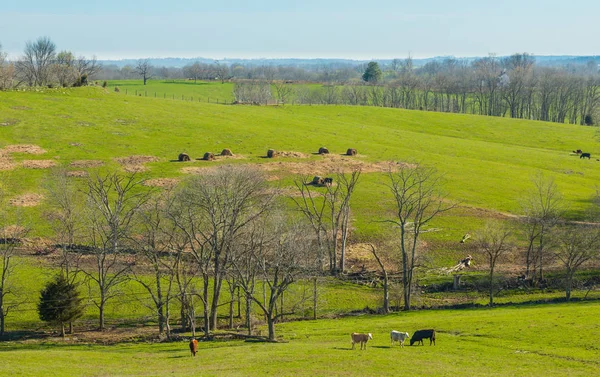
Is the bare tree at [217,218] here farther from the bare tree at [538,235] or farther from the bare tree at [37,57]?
the bare tree at [37,57]

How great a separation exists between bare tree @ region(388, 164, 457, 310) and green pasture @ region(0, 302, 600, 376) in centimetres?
1007

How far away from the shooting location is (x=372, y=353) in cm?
3606

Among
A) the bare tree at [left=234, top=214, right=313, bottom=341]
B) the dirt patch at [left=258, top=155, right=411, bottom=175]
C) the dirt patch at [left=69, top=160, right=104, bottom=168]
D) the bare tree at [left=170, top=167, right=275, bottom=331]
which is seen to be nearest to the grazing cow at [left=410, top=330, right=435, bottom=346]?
the bare tree at [left=234, top=214, right=313, bottom=341]

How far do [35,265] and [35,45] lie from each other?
156 metres

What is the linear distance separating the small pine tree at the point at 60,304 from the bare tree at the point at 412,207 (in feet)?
90.1

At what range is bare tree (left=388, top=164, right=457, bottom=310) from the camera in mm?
56875

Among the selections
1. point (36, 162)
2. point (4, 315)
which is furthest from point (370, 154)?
point (4, 315)

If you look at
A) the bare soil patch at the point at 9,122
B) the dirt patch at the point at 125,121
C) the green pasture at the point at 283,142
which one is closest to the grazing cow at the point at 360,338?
the green pasture at the point at 283,142

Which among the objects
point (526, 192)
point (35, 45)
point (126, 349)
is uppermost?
point (35, 45)

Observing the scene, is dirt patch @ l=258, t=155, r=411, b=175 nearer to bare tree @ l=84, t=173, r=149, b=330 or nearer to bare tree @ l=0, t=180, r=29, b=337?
bare tree @ l=84, t=173, r=149, b=330

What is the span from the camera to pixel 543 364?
111 feet

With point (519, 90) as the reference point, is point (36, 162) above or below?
below

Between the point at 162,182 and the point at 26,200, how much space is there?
15650mm

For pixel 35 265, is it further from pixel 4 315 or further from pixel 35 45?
pixel 35 45
